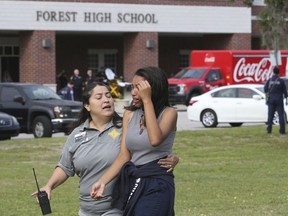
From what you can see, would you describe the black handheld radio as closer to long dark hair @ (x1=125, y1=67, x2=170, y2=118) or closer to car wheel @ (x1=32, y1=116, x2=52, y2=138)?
long dark hair @ (x1=125, y1=67, x2=170, y2=118)

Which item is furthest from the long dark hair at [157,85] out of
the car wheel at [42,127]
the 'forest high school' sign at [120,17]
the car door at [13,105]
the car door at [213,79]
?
the 'forest high school' sign at [120,17]

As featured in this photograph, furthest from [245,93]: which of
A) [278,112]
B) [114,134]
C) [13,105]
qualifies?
[114,134]

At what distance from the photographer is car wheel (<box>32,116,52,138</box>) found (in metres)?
23.7

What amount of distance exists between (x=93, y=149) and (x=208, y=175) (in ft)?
27.1

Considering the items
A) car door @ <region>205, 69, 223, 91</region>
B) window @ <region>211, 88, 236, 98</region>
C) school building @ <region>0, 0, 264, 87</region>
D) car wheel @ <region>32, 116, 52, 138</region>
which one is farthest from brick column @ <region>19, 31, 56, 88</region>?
car wheel @ <region>32, 116, 52, 138</region>

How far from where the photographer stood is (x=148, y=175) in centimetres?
597

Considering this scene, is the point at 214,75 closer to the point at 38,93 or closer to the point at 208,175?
the point at 38,93

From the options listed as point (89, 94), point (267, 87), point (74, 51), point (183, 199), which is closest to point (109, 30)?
point (74, 51)

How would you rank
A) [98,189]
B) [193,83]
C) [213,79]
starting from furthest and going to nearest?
[213,79] → [193,83] → [98,189]

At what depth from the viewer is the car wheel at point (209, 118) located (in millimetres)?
Result: 27466

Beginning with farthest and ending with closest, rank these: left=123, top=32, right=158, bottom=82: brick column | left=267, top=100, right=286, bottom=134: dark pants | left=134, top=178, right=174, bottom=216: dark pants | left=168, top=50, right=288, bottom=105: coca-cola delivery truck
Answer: left=123, top=32, right=158, bottom=82: brick column < left=168, top=50, right=288, bottom=105: coca-cola delivery truck < left=267, top=100, right=286, bottom=134: dark pants < left=134, top=178, right=174, bottom=216: dark pants

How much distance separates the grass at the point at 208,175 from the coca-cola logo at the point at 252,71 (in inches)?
715

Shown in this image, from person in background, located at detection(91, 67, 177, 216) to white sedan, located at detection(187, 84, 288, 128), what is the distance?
20.9 metres

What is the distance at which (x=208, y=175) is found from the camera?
14391 millimetres
